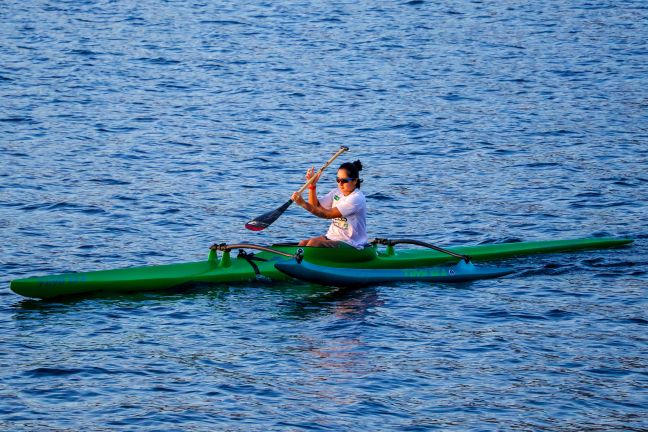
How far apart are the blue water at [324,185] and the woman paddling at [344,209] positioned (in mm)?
688

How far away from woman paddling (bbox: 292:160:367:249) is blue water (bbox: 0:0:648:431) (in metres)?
0.69

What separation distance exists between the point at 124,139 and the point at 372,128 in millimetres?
5017

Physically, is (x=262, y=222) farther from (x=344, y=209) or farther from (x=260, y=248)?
(x=344, y=209)

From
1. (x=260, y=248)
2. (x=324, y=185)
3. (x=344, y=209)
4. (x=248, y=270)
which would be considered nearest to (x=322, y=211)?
(x=344, y=209)

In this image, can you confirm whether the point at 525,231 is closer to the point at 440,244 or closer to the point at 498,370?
the point at 440,244

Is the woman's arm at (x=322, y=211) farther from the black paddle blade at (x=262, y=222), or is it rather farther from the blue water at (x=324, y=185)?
the blue water at (x=324, y=185)

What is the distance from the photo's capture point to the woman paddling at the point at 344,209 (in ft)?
46.6

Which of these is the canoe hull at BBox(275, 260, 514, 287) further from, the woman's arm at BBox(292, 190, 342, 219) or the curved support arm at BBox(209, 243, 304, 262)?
the woman's arm at BBox(292, 190, 342, 219)

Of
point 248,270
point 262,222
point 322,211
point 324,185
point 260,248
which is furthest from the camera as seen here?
point 324,185

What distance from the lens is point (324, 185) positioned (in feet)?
68.6

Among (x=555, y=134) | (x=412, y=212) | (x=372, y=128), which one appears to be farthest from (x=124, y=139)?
(x=555, y=134)

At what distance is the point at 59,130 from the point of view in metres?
23.4

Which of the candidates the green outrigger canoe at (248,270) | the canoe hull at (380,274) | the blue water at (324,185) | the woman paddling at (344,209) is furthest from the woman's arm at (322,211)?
the blue water at (324,185)

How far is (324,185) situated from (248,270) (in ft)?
22.2
